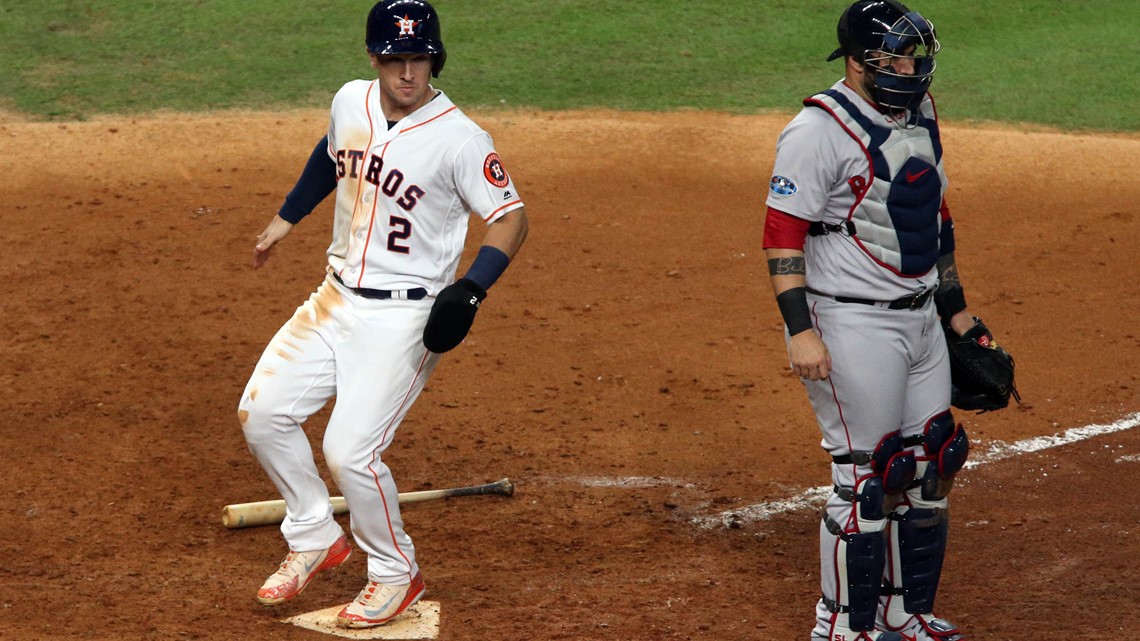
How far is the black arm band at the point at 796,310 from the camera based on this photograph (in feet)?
13.5

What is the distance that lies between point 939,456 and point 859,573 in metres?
0.44

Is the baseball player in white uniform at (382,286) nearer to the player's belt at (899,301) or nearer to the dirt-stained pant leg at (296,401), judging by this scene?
the dirt-stained pant leg at (296,401)

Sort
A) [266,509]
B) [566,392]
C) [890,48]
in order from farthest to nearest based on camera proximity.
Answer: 1. [566,392]
2. [266,509]
3. [890,48]

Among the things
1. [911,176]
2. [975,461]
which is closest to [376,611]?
[911,176]

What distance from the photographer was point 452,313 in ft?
14.0

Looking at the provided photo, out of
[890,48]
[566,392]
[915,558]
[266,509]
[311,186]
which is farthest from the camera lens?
[566,392]

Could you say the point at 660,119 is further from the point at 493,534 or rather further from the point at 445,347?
the point at 445,347

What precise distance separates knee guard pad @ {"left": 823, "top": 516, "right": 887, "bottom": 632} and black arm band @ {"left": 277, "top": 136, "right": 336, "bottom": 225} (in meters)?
2.14

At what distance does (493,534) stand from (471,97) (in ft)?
18.3

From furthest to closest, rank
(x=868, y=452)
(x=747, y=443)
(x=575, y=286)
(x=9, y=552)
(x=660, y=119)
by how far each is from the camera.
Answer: (x=660, y=119) < (x=575, y=286) < (x=747, y=443) < (x=9, y=552) < (x=868, y=452)

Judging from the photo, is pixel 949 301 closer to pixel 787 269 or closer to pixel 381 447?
pixel 787 269

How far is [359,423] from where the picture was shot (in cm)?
440

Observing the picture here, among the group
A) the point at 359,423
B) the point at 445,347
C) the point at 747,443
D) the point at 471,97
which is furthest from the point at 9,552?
the point at 471,97

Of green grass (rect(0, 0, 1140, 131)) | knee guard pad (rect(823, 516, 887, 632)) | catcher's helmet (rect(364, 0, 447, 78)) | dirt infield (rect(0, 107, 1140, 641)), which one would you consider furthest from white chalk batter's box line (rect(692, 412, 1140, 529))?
green grass (rect(0, 0, 1140, 131))
